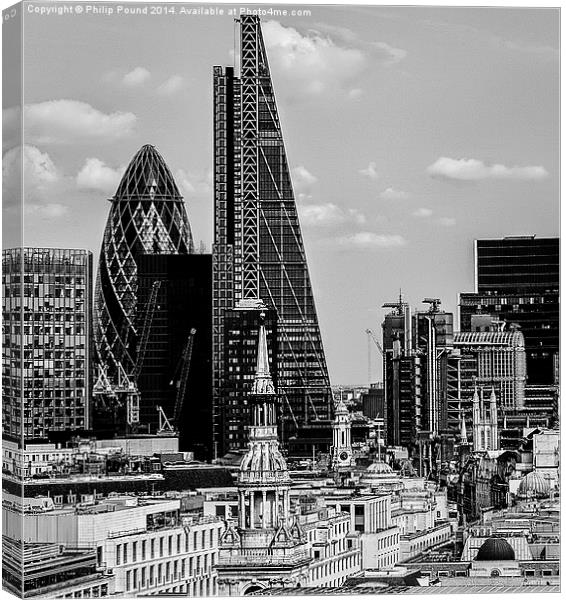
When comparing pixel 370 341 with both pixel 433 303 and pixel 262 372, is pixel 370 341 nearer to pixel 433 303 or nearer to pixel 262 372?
pixel 433 303

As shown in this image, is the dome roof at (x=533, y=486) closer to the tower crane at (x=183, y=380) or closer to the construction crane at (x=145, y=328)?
the tower crane at (x=183, y=380)

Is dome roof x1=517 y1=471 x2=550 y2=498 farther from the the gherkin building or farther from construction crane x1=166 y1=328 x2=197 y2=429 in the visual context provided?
the the gherkin building

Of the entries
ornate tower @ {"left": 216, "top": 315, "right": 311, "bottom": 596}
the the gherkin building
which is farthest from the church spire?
the the gherkin building

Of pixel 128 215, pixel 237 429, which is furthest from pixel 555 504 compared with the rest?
pixel 128 215

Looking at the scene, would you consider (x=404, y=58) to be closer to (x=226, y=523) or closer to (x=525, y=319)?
(x=525, y=319)

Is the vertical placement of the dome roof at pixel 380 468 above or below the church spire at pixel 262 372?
below

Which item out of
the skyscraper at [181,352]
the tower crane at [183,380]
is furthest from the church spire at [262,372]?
the tower crane at [183,380]
